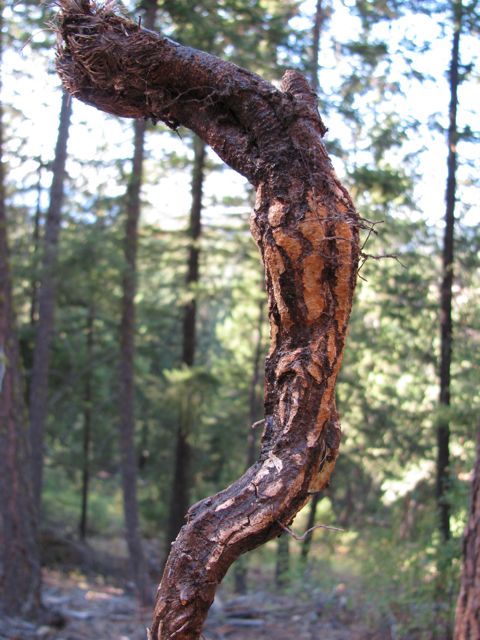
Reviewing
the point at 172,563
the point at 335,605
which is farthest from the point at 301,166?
the point at 335,605

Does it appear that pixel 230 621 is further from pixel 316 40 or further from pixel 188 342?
pixel 316 40

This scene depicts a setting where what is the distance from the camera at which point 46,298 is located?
14.7 metres

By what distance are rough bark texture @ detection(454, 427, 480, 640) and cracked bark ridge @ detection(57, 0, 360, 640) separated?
2665mm

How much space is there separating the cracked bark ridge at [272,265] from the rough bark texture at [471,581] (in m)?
2.67

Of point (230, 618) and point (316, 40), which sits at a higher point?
point (316, 40)

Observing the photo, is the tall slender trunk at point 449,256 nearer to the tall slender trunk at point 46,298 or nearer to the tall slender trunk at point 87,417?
the tall slender trunk at point 46,298

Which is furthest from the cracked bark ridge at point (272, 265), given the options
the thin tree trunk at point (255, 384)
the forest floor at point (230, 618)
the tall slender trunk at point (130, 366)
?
the thin tree trunk at point (255, 384)

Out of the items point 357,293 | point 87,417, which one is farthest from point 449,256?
point 87,417

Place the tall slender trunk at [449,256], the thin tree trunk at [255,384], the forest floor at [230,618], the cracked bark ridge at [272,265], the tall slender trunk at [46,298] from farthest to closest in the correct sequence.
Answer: the thin tree trunk at [255,384]
the tall slender trunk at [46,298]
the tall slender trunk at [449,256]
the forest floor at [230,618]
the cracked bark ridge at [272,265]

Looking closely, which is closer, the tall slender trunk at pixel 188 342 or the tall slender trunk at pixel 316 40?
the tall slender trunk at pixel 316 40

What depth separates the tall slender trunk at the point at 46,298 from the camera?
557 inches

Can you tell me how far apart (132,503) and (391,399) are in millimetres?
5585

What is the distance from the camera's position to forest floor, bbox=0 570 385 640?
931 cm

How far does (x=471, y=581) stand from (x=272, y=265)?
3302 mm
